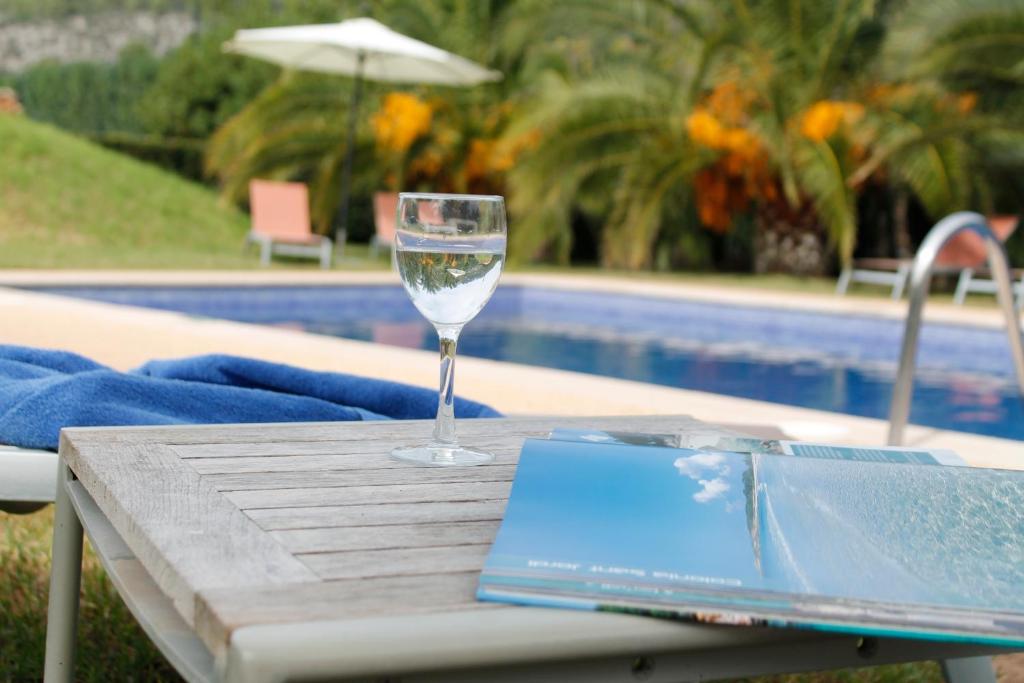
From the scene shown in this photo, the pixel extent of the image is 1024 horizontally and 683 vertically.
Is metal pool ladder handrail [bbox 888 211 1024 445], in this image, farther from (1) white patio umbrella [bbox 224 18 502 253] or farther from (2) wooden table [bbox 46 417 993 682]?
(1) white patio umbrella [bbox 224 18 502 253]

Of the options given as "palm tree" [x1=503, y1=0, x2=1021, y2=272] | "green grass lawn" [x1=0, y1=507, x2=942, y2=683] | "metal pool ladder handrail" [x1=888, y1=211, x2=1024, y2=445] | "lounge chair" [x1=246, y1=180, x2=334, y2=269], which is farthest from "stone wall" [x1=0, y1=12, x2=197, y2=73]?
"green grass lawn" [x1=0, y1=507, x2=942, y2=683]

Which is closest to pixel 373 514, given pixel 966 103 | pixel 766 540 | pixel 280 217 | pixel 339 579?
pixel 339 579

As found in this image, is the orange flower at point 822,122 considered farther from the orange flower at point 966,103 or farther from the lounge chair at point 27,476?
the lounge chair at point 27,476

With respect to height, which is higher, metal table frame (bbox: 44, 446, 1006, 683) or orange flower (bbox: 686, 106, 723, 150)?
orange flower (bbox: 686, 106, 723, 150)

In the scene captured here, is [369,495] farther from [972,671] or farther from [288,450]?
[972,671]

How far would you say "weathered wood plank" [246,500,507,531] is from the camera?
38.3 inches

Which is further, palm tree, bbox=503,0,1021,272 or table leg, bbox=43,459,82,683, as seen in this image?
palm tree, bbox=503,0,1021,272

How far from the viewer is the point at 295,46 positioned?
1202 centimetres

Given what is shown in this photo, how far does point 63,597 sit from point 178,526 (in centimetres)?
54

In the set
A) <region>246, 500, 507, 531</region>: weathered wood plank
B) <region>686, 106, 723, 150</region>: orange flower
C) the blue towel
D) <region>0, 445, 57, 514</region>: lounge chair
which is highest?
<region>686, 106, 723, 150</region>: orange flower

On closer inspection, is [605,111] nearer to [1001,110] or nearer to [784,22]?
[784,22]

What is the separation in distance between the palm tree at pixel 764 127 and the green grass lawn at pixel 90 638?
29.1ft

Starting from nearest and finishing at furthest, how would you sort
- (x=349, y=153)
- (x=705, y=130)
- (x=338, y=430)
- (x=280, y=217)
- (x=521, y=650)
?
(x=521, y=650), (x=338, y=430), (x=705, y=130), (x=280, y=217), (x=349, y=153)

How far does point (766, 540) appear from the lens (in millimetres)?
913
